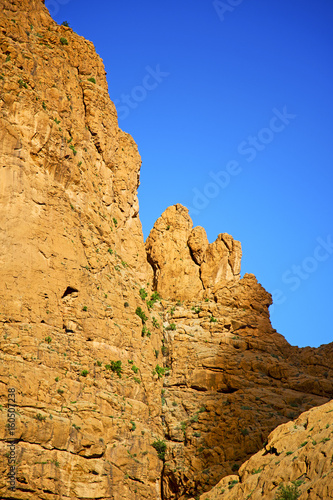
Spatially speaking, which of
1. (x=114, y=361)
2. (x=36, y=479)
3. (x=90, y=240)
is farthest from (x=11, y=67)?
(x=36, y=479)

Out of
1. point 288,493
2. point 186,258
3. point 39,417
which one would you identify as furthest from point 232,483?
point 186,258

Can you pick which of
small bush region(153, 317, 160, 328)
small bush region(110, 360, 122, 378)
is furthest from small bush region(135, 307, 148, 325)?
small bush region(110, 360, 122, 378)

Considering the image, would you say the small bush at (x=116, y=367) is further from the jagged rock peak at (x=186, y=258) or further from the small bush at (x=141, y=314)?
the jagged rock peak at (x=186, y=258)

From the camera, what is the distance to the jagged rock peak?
84188 millimetres

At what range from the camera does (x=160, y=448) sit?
66.4 metres

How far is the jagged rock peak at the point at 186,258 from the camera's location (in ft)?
276

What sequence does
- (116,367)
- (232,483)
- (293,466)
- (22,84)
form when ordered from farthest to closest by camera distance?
(22,84) → (116,367) → (232,483) → (293,466)

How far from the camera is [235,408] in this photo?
69.4 m

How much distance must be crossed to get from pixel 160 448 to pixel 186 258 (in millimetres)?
26991

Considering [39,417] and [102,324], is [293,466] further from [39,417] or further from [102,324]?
[102,324]

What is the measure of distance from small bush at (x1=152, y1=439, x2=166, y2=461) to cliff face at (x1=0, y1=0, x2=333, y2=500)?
0.17 meters

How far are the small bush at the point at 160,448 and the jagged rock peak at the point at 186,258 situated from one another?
2101 cm

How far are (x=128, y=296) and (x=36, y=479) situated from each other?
2273cm

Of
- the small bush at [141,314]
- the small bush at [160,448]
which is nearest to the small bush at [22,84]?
the small bush at [141,314]
